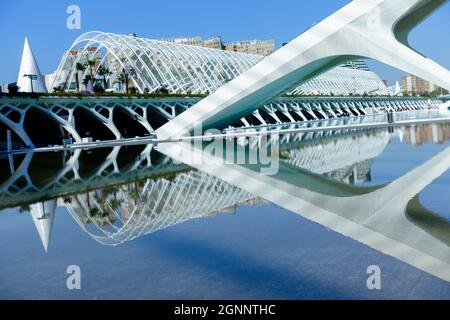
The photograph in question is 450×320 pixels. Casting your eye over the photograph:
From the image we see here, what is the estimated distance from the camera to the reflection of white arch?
19031mm

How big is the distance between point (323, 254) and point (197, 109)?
19.3 meters

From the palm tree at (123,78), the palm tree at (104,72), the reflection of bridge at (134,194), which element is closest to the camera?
the reflection of bridge at (134,194)

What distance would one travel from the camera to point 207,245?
17.1ft

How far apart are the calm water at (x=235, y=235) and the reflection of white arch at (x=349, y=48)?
9.53m

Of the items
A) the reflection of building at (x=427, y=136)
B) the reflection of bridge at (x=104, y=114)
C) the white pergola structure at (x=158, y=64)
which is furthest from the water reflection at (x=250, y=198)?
the white pergola structure at (x=158, y=64)

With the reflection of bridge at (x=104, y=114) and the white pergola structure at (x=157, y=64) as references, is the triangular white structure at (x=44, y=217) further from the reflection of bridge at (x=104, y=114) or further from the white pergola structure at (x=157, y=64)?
the white pergola structure at (x=157, y=64)

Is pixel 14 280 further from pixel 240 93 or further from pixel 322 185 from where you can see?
pixel 240 93

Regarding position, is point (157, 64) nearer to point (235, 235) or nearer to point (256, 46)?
point (235, 235)

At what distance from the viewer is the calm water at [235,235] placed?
3.88 meters

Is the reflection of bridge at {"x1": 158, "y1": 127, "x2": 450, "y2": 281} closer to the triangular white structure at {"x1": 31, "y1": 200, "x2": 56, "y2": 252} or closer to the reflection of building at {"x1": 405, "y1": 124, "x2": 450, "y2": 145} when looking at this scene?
the triangular white structure at {"x1": 31, "y1": 200, "x2": 56, "y2": 252}

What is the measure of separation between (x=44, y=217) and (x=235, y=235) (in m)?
3.33

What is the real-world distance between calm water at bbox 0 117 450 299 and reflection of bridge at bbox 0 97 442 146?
1789 centimetres

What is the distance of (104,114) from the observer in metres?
35.1
